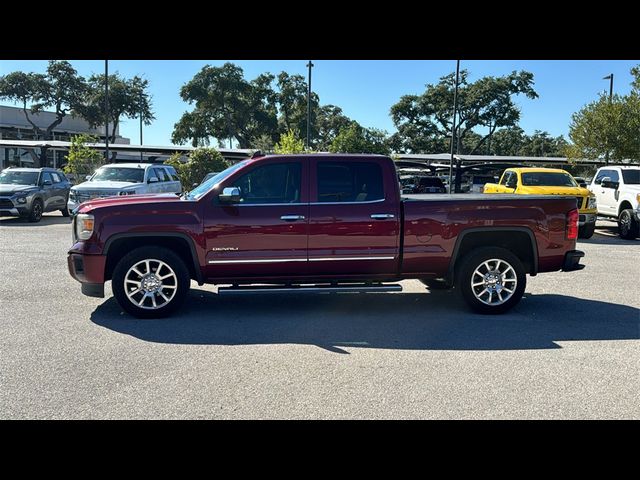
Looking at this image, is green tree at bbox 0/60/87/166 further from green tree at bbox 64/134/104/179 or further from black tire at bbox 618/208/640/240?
black tire at bbox 618/208/640/240

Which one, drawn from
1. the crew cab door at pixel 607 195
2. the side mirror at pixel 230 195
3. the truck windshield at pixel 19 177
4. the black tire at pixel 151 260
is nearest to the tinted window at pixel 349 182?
the side mirror at pixel 230 195

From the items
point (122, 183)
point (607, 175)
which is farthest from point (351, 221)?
point (607, 175)

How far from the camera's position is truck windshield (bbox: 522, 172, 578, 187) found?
51.4ft

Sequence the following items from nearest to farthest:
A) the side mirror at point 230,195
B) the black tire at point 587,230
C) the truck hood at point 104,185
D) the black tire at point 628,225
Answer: the side mirror at point 230,195, the black tire at point 587,230, the black tire at point 628,225, the truck hood at point 104,185

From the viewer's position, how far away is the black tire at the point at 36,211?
17.8 metres

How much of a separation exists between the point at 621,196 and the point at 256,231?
1348 cm

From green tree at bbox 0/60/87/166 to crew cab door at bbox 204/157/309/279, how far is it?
50.1 meters

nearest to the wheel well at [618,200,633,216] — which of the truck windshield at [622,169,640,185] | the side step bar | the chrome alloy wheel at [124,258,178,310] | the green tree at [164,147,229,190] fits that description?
the truck windshield at [622,169,640,185]

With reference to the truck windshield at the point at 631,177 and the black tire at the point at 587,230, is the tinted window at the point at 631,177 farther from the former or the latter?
the black tire at the point at 587,230

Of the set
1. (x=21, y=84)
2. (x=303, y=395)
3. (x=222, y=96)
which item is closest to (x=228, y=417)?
(x=303, y=395)

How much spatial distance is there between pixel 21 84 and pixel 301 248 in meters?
54.2

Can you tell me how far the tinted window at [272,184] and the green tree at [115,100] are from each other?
51.0m

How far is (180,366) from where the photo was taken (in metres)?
5.01
